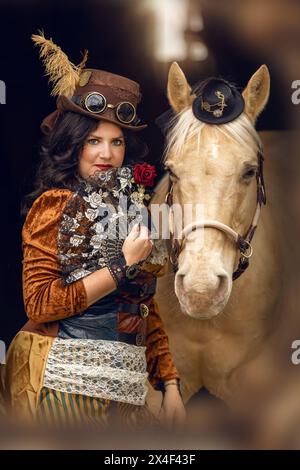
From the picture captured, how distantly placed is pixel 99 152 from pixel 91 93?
204 mm

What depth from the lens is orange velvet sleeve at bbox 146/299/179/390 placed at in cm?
316

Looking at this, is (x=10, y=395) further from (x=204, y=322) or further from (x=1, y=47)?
(x=1, y=47)

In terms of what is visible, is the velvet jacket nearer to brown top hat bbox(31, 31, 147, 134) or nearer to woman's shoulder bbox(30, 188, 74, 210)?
woman's shoulder bbox(30, 188, 74, 210)

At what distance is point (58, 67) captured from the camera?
125 inches

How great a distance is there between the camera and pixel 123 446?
323 cm

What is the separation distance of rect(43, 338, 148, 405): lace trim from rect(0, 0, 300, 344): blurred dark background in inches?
14.2

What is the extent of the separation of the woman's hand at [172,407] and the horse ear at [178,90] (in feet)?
3.25

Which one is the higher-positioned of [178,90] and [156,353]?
[178,90]

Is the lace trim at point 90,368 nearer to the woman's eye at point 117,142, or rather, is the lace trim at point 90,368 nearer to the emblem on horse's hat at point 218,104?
the woman's eye at point 117,142

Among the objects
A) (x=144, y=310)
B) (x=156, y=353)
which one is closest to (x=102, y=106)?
(x=144, y=310)

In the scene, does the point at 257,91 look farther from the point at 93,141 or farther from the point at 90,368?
the point at 90,368

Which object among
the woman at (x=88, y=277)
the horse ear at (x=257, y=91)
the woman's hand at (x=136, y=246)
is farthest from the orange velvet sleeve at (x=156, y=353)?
the horse ear at (x=257, y=91)

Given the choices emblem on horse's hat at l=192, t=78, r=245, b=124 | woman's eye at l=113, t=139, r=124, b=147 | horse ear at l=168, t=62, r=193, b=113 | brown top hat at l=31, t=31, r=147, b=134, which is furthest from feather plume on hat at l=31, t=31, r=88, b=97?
emblem on horse's hat at l=192, t=78, r=245, b=124

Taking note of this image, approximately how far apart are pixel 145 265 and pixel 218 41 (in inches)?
36.0
